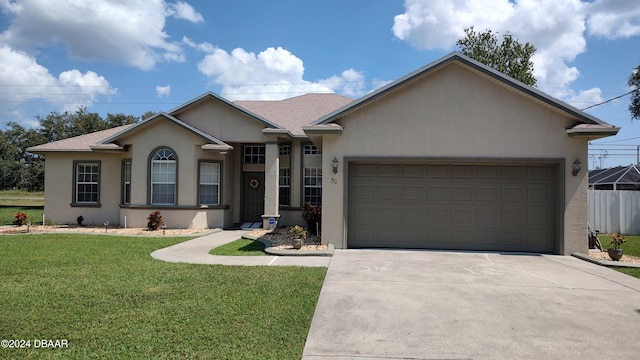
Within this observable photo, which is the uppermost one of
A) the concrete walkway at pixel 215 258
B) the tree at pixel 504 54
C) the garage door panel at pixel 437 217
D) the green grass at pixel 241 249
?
the tree at pixel 504 54

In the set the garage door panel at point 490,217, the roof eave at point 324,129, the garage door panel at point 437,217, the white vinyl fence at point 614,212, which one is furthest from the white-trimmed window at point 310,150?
the white vinyl fence at point 614,212

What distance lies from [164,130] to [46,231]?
19.3 feet

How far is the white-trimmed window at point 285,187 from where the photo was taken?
52.9 feet

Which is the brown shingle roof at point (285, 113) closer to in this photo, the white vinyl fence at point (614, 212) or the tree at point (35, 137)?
the white vinyl fence at point (614, 212)

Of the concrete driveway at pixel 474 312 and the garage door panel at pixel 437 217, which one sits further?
the garage door panel at pixel 437 217

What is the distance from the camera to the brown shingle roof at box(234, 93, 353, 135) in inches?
659

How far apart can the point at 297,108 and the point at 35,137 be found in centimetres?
5296

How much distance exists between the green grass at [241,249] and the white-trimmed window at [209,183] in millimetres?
3973

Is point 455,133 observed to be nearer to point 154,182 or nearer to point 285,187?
point 285,187

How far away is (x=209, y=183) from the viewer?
50.2 feet

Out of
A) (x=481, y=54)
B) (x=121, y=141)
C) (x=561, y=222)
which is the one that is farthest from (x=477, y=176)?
(x=481, y=54)

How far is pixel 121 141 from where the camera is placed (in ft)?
49.5

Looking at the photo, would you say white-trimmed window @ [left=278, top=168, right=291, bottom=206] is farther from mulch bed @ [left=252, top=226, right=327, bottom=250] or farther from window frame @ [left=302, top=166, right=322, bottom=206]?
mulch bed @ [left=252, top=226, right=327, bottom=250]

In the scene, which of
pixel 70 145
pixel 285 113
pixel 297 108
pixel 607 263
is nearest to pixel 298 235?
pixel 607 263
